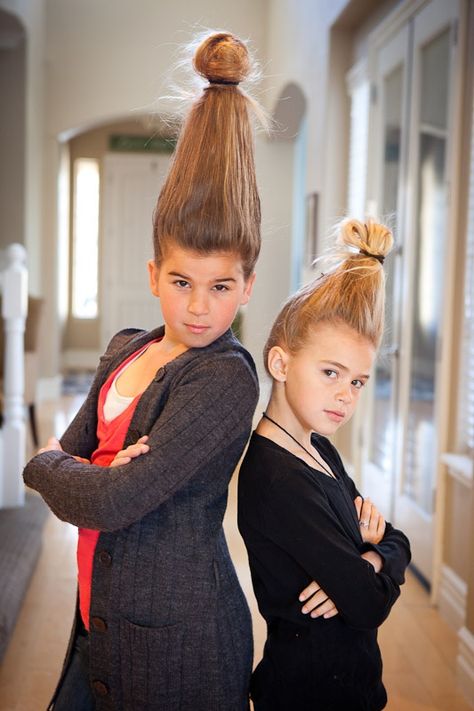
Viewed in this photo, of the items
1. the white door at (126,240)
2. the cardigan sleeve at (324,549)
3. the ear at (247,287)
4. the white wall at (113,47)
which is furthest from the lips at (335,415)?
the white door at (126,240)

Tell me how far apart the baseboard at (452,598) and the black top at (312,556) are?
1970 mm

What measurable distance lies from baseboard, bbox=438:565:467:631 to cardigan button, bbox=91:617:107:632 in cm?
223

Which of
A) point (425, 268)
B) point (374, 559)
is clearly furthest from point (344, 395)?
point (425, 268)

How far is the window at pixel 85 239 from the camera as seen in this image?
12195 mm

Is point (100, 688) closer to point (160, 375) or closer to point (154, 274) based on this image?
point (160, 375)

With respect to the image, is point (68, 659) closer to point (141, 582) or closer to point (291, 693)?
point (141, 582)

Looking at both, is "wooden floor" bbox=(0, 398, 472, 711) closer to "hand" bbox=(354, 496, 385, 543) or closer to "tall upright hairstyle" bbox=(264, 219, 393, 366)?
"hand" bbox=(354, 496, 385, 543)

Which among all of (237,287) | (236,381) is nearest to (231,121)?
(237,287)

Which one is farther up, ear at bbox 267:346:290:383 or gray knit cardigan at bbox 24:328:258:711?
ear at bbox 267:346:290:383

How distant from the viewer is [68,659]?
1.39 meters

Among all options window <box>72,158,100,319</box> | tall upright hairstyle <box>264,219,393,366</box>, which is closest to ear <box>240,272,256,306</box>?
tall upright hairstyle <box>264,219,393,366</box>

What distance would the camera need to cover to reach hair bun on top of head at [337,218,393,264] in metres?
1.37

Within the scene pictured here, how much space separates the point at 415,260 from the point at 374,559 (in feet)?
9.60

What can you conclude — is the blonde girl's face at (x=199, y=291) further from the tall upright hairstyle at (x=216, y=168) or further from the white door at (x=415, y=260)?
the white door at (x=415, y=260)
